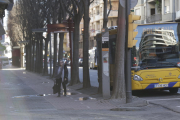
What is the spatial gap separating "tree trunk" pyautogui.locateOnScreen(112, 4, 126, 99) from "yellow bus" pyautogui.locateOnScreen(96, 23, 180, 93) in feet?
4.10

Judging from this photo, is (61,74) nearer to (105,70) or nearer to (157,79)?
(105,70)

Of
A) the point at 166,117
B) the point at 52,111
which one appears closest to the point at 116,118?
the point at 166,117

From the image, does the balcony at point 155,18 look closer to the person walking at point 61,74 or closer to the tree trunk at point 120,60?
the person walking at point 61,74

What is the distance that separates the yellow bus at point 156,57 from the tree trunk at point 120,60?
4.10 ft

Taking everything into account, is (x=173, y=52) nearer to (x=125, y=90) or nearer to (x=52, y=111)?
(x=125, y=90)

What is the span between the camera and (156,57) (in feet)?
46.7

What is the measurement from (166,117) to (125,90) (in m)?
4.00

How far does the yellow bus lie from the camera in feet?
46.3

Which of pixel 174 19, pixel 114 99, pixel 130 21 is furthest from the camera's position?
pixel 174 19

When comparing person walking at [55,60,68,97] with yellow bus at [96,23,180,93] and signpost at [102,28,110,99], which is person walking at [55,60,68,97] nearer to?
signpost at [102,28,110,99]

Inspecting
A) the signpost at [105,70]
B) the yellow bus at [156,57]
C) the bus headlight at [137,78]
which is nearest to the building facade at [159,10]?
the yellow bus at [156,57]

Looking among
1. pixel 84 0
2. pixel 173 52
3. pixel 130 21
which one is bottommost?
pixel 173 52

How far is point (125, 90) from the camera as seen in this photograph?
43.2 feet

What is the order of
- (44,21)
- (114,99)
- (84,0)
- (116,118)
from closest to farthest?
1. (116,118)
2. (114,99)
3. (84,0)
4. (44,21)
